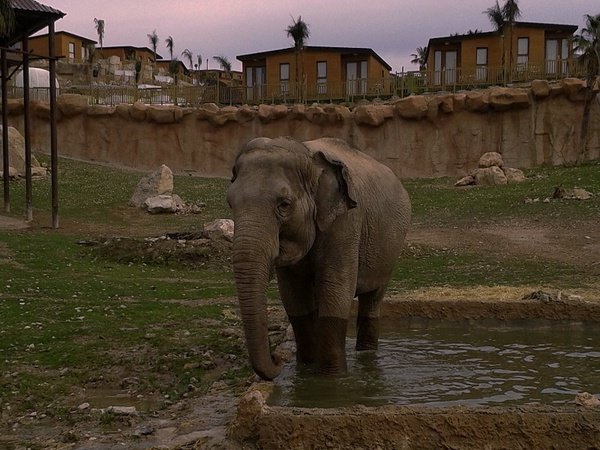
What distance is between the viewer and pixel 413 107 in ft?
117

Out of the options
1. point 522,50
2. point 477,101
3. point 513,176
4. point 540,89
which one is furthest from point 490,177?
point 522,50

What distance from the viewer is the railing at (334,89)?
137 ft

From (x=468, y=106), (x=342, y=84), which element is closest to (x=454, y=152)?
(x=468, y=106)

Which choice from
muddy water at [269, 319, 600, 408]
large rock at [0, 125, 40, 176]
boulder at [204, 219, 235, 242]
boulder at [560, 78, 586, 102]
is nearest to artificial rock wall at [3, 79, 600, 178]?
boulder at [560, 78, 586, 102]

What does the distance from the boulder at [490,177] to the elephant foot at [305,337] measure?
2239 cm

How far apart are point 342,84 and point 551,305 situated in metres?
36.1

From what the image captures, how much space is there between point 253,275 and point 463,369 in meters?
2.86

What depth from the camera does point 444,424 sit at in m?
5.31

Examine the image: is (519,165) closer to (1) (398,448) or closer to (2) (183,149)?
(2) (183,149)

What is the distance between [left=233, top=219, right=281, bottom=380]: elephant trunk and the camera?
565 centimetres

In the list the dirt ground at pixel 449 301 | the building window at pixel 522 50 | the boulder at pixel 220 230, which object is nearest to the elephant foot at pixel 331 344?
the dirt ground at pixel 449 301

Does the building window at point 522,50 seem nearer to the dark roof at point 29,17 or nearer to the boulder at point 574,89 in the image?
the boulder at point 574,89

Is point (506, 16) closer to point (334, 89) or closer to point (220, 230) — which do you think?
point (334, 89)

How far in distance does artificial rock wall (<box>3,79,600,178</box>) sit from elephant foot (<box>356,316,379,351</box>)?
27.8 meters
